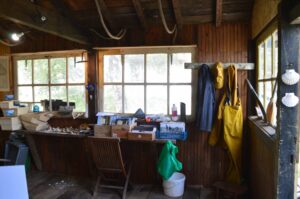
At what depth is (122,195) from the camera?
3.67 metres

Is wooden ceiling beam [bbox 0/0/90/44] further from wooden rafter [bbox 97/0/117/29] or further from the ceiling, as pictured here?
wooden rafter [bbox 97/0/117/29]

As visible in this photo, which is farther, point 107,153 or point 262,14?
point 107,153

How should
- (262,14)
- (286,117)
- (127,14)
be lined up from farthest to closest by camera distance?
(127,14)
(262,14)
(286,117)

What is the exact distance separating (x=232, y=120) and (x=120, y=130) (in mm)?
1618

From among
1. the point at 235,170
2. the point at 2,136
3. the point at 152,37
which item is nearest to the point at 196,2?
the point at 152,37

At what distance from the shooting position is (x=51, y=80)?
4.67 metres

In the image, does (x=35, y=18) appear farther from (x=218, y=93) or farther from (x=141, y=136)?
(x=218, y=93)

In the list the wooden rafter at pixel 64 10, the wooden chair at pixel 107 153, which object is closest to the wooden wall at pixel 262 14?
the wooden chair at pixel 107 153

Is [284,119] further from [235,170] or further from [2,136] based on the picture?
[2,136]

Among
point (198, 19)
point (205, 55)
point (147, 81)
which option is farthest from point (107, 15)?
point (205, 55)

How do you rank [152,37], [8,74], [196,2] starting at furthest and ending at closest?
[8,74], [152,37], [196,2]

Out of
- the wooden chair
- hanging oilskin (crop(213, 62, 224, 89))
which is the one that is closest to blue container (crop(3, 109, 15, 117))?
the wooden chair

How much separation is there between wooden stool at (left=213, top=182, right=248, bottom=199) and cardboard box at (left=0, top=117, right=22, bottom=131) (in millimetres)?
3455

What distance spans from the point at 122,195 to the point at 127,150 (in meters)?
0.76
